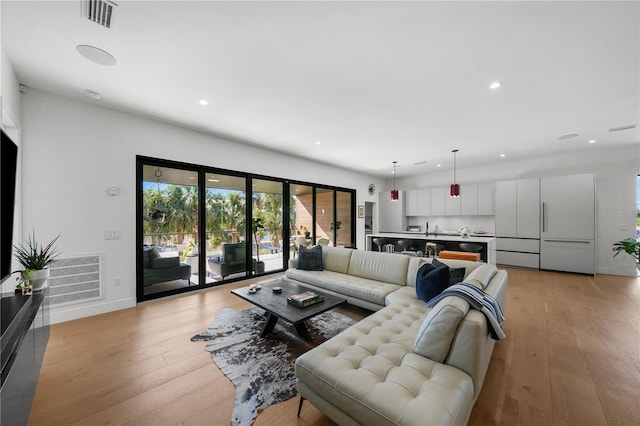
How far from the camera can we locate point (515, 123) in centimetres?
394

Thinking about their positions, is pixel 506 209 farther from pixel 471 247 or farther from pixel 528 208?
pixel 471 247

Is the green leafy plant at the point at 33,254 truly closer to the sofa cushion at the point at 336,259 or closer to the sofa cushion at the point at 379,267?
the sofa cushion at the point at 336,259

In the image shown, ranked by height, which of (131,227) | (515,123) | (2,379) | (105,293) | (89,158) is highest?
(515,123)

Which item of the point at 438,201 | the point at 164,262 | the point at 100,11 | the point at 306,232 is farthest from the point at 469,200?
the point at 100,11

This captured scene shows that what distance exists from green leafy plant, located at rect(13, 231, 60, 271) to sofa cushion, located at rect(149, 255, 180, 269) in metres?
1.10

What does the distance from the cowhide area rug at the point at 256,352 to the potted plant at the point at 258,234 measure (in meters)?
1.82

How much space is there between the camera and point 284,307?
8.69ft

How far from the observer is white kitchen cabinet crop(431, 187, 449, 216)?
7.74m

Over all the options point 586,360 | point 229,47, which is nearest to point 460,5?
point 229,47

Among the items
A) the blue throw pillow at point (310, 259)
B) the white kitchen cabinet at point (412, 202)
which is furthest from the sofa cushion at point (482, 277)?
the white kitchen cabinet at point (412, 202)

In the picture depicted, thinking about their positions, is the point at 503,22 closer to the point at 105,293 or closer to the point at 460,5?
the point at 460,5

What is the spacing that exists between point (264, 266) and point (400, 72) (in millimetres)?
4454

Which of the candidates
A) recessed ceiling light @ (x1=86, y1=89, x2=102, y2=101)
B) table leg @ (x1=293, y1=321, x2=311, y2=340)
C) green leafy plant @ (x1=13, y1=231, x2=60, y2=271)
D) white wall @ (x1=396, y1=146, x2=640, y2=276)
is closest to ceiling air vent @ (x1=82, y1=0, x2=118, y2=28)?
recessed ceiling light @ (x1=86, y1=89, x2=102, y2=101)

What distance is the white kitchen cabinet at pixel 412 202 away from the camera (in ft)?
27.2
